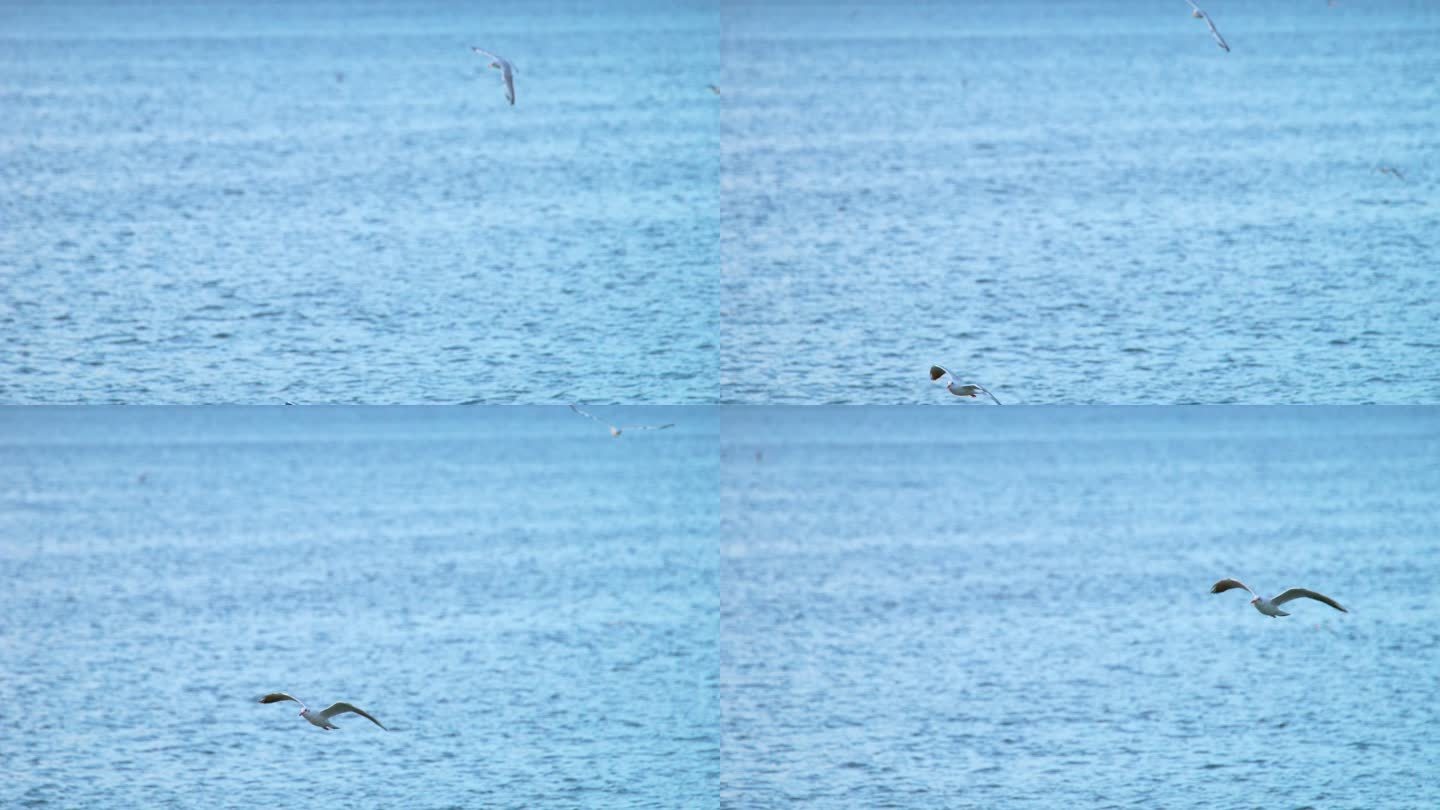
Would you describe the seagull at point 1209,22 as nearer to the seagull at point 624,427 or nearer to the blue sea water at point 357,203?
the blue sea water at point 357,203

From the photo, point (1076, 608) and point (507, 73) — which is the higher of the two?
point (507, 73)

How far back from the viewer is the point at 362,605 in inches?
34.9

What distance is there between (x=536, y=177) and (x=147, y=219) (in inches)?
9.9

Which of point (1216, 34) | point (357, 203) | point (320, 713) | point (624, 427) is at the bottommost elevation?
point (320, 713)

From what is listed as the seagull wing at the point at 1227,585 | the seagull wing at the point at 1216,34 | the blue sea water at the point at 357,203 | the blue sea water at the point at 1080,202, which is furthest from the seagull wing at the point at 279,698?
the seagull wing at the point at 1216,34

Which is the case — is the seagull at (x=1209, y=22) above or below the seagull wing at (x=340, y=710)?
above

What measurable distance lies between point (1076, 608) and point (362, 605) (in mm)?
465

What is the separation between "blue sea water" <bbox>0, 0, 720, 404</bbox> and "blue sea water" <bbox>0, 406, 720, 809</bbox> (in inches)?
1.5

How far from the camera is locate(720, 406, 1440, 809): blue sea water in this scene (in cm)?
89

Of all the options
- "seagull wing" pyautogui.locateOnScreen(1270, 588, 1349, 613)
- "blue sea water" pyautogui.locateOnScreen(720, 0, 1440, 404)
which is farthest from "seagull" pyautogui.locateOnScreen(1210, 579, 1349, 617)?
"blue sea water" pyautogui.locateOnScreen(720, 0, 1440, 404)

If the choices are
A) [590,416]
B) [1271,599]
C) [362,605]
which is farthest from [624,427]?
[1271,599]

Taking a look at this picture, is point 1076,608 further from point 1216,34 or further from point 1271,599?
point 1216,34

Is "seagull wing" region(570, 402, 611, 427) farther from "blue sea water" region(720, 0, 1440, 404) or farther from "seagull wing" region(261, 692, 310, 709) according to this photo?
"seagull wing" region(261, 692, 310, 709)

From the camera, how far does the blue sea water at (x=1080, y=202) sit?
88cm
